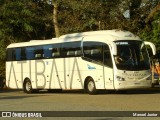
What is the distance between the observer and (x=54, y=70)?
2972 cm

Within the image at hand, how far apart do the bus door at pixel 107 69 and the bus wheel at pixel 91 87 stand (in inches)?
35.3

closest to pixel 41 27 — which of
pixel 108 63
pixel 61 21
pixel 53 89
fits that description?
pixel 61 21

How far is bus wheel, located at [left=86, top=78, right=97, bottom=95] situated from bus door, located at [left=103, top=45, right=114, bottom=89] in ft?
2.94

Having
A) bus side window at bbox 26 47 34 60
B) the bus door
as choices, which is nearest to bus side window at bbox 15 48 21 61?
bus side window at bbox 26 47 34 60

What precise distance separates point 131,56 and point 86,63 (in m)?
2.64

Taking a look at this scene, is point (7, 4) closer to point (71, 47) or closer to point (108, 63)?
point (71, 47)

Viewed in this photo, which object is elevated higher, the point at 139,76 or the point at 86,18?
the point at 86,18

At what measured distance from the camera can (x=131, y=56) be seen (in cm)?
2594

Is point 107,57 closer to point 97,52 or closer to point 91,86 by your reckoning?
point 97,52

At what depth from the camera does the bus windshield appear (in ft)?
84.0

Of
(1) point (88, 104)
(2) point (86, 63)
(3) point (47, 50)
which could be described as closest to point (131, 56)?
(2) point (86, 63)

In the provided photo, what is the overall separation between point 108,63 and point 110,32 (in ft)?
5.95

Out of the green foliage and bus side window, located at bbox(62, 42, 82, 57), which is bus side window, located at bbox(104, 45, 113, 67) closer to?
bus side window, located at bbox(62, 42, 82, 57)

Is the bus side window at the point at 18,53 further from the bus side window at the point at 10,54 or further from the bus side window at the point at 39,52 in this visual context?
the bus side window at the point at 39,52
